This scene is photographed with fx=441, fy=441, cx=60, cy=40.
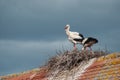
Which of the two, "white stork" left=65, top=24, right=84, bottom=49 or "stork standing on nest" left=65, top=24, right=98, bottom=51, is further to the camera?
"white stork" left=65, top=24, right=84, bottom=49

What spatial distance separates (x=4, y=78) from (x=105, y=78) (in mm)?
6427

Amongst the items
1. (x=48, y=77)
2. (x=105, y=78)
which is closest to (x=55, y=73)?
(x=48, y=77)

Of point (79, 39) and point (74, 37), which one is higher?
point (74, 37)

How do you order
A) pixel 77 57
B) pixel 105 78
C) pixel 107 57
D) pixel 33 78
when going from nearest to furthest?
pixel 105 78
pixel 107 57
pixel 77 57
pixel 33 78

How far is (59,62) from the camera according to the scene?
41.9 feet

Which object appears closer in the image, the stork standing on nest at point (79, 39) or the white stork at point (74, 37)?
the stork standing on nest at point (79, 39)

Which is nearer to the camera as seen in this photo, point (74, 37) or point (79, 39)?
point (79, 39)

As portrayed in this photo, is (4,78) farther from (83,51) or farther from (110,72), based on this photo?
(110,72)

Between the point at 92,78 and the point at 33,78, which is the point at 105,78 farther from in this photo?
the point at 33,78

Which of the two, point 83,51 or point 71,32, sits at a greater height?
point 71,32

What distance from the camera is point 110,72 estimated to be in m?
10.5

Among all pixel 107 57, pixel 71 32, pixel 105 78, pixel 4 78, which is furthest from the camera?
pixel 4 78

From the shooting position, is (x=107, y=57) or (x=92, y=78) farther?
(x=107, y=57)

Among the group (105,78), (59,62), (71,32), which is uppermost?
(71,32)
